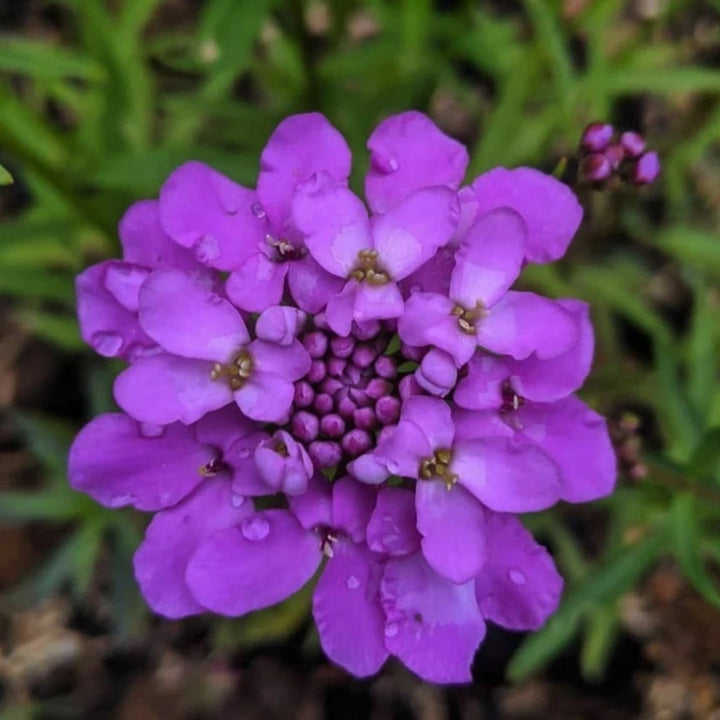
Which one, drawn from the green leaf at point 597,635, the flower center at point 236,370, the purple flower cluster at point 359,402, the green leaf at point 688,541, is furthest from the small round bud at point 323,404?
the green leaf at point 597,635

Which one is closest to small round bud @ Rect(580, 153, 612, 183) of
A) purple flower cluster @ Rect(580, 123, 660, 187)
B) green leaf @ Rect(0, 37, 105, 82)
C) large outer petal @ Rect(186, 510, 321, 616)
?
purple flower cluster @ Rect(580, 123, 660, 187)

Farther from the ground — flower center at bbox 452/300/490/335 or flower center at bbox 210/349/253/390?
flower center at bbox 452/300/490/335

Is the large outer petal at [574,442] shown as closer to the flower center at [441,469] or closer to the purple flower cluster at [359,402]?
the purple flower cluster at [359,402]

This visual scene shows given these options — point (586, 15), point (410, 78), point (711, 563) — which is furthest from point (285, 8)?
point (711, 563)

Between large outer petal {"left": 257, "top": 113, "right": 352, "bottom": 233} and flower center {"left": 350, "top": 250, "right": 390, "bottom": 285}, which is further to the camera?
large outer petal {"left": 257, "top": 113, "right": 352, "bottom": 233}

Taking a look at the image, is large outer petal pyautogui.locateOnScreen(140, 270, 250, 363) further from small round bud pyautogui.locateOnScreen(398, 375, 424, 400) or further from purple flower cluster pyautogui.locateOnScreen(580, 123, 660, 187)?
purple flower cluster pyautogui.locateOnScreen(580, 123, 660, 187)

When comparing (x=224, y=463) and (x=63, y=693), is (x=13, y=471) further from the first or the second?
(x=224, y=463)

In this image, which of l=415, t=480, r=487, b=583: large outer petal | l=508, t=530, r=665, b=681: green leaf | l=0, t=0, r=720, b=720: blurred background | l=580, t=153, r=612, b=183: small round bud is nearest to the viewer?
l=415, t=480, r=487, b=583: large outer petal

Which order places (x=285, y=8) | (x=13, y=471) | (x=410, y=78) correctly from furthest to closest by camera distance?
(x=13, y=471) < (x=410, y=78) < (x=285, y=8)
